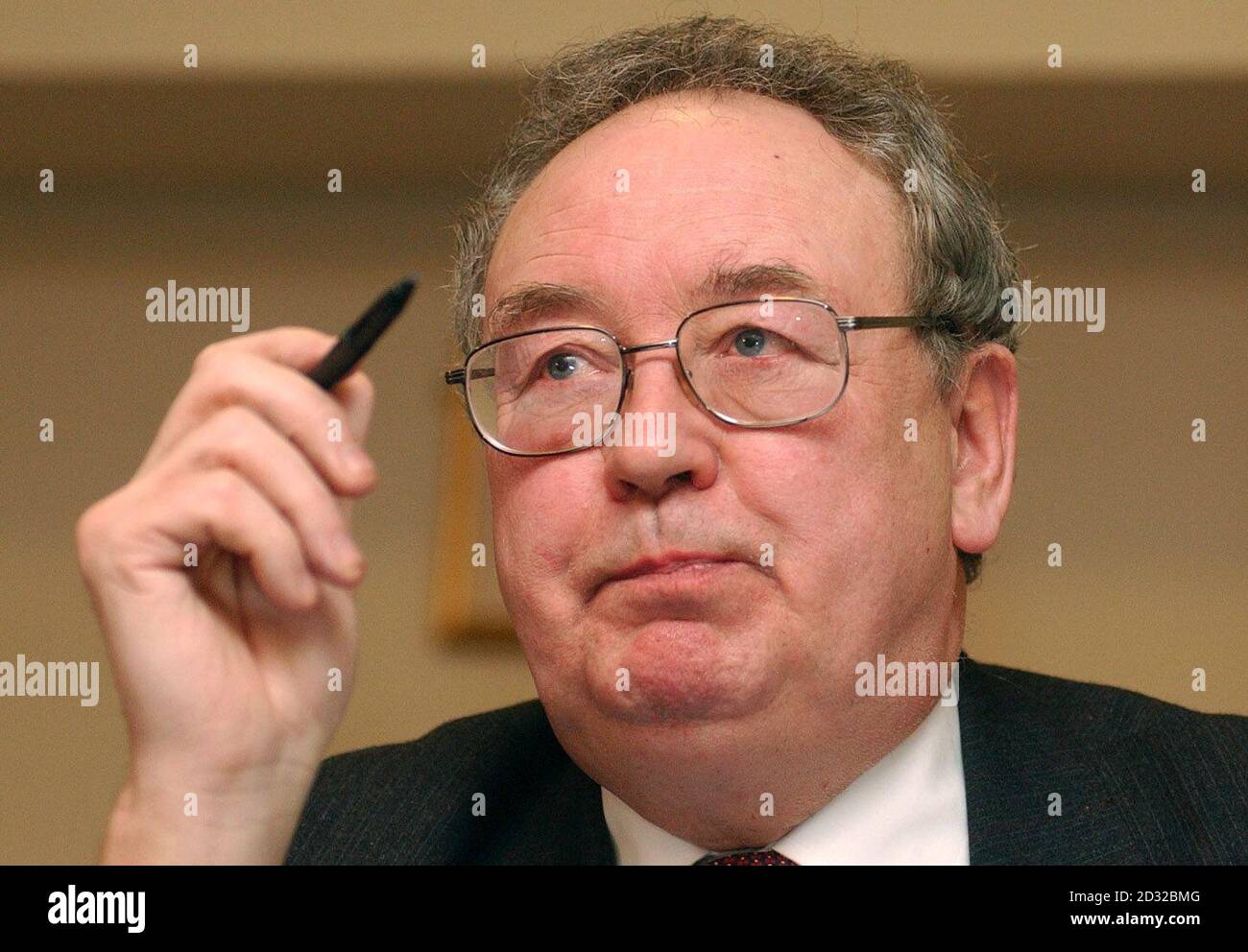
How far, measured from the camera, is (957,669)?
1.49 m

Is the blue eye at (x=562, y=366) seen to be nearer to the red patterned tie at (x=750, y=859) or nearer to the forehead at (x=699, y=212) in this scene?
the forehead at (x=699, y=212)

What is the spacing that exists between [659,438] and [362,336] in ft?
1.24

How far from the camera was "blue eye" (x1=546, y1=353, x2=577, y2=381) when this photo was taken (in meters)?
1.35

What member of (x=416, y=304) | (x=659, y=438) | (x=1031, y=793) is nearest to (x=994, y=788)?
(x=1031, y=793)

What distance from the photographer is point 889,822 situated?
1354mm

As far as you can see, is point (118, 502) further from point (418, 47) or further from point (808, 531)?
point (418, 47)

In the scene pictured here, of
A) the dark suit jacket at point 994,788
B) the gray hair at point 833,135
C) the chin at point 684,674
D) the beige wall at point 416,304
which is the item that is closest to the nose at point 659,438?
the chin at point 684,674

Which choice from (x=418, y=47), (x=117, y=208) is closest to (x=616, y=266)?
(x=418, y=47)

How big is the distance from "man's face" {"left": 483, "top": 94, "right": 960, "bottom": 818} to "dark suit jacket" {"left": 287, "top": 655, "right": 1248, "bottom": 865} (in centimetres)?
14

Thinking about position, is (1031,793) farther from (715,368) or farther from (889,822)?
(715,368)

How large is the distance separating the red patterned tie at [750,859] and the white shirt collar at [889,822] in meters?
0.01

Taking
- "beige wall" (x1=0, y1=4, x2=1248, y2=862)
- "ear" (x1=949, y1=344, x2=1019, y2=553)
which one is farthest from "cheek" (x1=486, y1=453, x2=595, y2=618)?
"beige wall" (x1=0, y1=4, x2=1248, y2=862)

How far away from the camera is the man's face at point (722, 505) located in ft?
4.03
